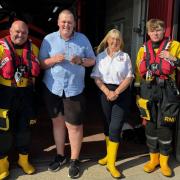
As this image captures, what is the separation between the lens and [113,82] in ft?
10.8

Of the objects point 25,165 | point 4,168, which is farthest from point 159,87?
point 4,168

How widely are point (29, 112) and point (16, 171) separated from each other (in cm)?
65

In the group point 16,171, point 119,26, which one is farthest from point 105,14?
point 16,171

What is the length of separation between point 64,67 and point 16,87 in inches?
19.1

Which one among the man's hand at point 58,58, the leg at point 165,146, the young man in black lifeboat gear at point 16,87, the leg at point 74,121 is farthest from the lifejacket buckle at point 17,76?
the leg at point 165,146

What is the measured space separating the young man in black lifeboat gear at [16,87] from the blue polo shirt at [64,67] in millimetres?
151

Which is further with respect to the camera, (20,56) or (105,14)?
(105,14)

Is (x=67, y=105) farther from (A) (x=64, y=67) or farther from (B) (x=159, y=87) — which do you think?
(B) (x=159, y=87)

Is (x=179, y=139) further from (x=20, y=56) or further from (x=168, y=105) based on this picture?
(x=20, y=56)

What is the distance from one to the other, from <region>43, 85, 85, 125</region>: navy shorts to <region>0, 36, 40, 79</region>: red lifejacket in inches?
11.5

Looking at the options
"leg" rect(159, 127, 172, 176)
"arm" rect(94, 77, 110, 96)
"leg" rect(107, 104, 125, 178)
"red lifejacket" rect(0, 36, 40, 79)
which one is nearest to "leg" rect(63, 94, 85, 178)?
"arm" rect(94, 77, 110, 96)

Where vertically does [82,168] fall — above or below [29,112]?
below

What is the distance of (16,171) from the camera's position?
135 inches

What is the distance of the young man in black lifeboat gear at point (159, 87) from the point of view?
10.6ft
